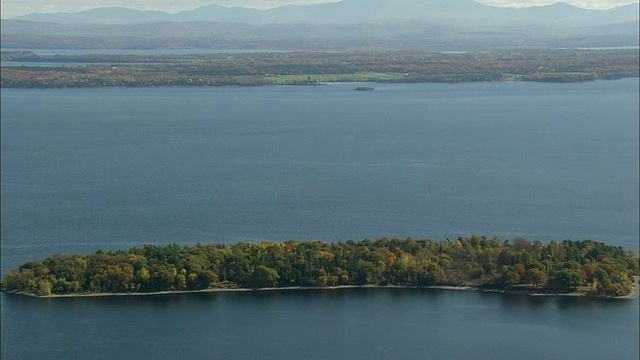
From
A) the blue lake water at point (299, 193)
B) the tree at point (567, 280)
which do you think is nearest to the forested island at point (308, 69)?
the blue lake water at point (299, 193)

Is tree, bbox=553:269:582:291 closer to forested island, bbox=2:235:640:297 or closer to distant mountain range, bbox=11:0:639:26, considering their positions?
forested island, bbox=2:235:640:297

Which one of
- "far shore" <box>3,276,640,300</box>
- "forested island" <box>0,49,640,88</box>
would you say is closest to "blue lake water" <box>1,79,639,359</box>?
"far shore" <box>3,276,640,300</box>

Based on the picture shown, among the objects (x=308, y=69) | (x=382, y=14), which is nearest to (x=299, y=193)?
(x=308, y=69)

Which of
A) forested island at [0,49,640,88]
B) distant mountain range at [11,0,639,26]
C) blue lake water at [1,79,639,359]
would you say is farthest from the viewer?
distant mountain range at [11,0,639,26]

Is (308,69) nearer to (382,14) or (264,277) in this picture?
(264,277)

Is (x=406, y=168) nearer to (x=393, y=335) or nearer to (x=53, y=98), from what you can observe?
(x=393, y=335)

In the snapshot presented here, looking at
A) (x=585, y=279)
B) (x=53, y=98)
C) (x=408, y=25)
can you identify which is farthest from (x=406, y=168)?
(x=408, y=25)
